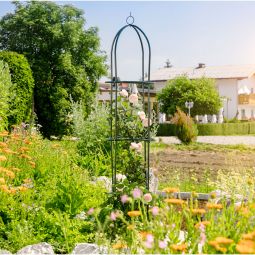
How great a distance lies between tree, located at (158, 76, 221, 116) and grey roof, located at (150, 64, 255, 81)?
28.9ft

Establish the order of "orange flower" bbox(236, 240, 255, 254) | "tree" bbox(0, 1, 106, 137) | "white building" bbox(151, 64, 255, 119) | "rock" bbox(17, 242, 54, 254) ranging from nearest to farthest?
1. "orange flower" bbox(236, 240, 255, 254)
2. "rock" bbox(17, 242, 54, 254)
3. "tree" bbox(0, 1, 106, 137)
4. "white building" bbox(151, 64, 255, 119)

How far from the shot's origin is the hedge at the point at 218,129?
2947 centimetres

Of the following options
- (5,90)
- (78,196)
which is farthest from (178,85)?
(78,196)

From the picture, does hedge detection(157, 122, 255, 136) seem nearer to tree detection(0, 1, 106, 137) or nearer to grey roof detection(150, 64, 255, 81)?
tree detection(0, 1, 106, 137)

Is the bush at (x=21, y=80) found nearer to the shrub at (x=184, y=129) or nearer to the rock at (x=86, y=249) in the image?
the shrub at (x=184, y=129)

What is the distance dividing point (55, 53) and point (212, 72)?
86.1 ft

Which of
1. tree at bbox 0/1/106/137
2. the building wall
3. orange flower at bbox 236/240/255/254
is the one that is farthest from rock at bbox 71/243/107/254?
the building wall

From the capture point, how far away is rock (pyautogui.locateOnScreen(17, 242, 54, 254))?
13.2ft

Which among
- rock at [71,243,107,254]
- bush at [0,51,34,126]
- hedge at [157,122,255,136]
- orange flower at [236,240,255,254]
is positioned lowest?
rock at [71,243,107,254]

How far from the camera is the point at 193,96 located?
31.7 metres

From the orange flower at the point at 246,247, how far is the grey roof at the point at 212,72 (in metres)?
40.0

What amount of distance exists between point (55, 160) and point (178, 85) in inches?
1042

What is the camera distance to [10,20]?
75.6 ft

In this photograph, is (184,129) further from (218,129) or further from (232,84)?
(232,84)
